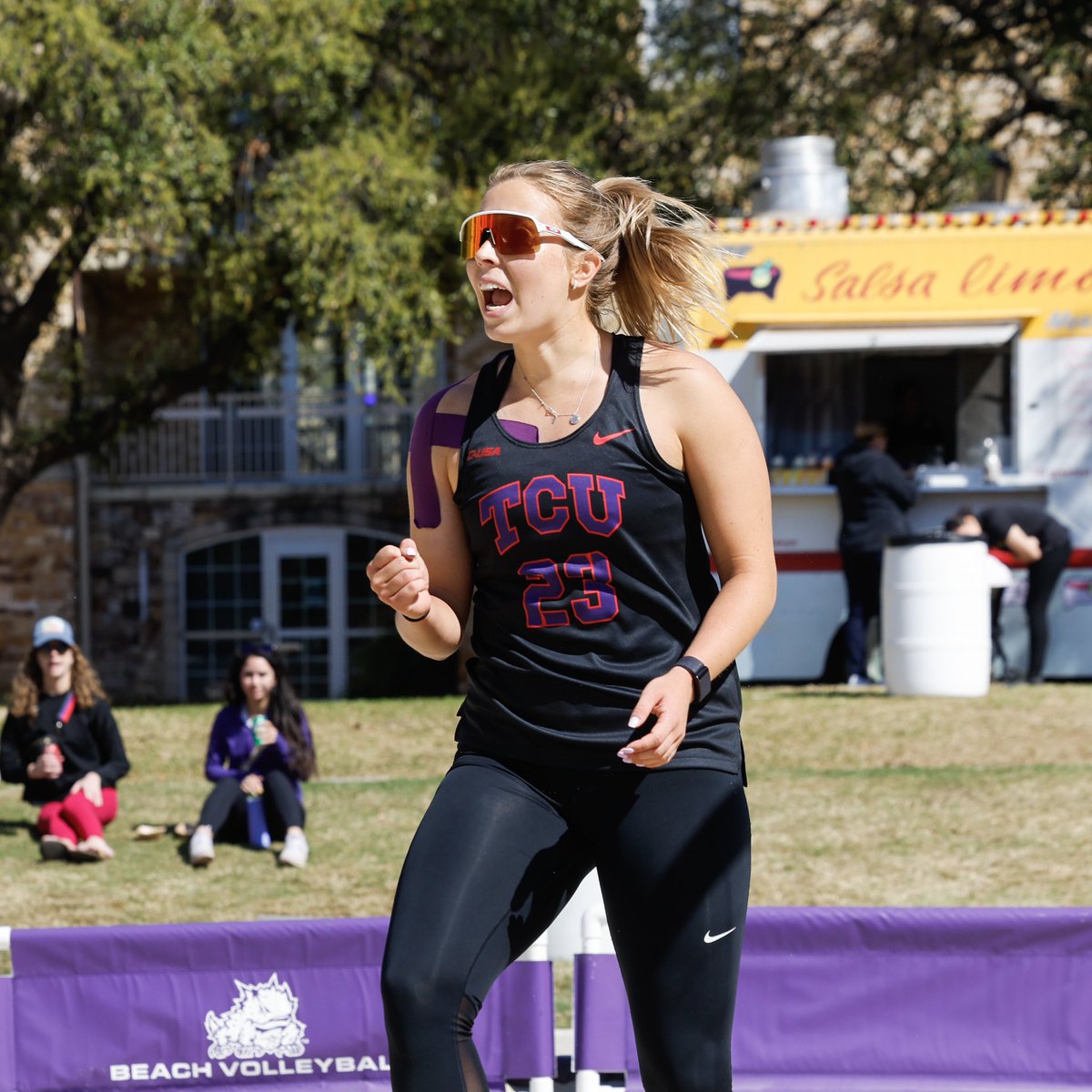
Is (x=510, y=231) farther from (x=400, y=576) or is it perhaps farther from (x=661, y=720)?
(x=661, y=720)

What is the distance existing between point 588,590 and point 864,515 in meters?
9.28

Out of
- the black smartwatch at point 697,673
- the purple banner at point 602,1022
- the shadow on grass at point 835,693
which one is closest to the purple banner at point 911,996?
the purple banner at point 602,1022

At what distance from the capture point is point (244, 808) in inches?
296

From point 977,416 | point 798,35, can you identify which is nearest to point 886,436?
point 977,416

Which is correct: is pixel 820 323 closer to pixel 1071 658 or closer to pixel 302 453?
pixel 1071 658

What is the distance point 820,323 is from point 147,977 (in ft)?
28.9

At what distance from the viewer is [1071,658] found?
12.2 meters

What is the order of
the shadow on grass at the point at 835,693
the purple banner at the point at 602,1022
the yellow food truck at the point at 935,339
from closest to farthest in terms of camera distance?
the purple banner at the point at 602,1022, the shadow on grass at the point at 835,693, the yellow food truck at the point at 935,339

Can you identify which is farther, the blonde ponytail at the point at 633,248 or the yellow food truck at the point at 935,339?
the yellow food truck at the point at 935,339

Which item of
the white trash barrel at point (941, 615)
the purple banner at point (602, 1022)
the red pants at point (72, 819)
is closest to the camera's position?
the purple banner at point (602, 1022)

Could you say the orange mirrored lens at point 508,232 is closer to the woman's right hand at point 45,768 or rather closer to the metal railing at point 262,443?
the woman's right hand at point 45,768

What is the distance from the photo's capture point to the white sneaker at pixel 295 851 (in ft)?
23.2

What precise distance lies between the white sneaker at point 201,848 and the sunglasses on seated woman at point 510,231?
16.2 ft

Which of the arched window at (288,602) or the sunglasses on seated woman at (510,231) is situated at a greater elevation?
the sunglasses on seated woman at (510,231)
